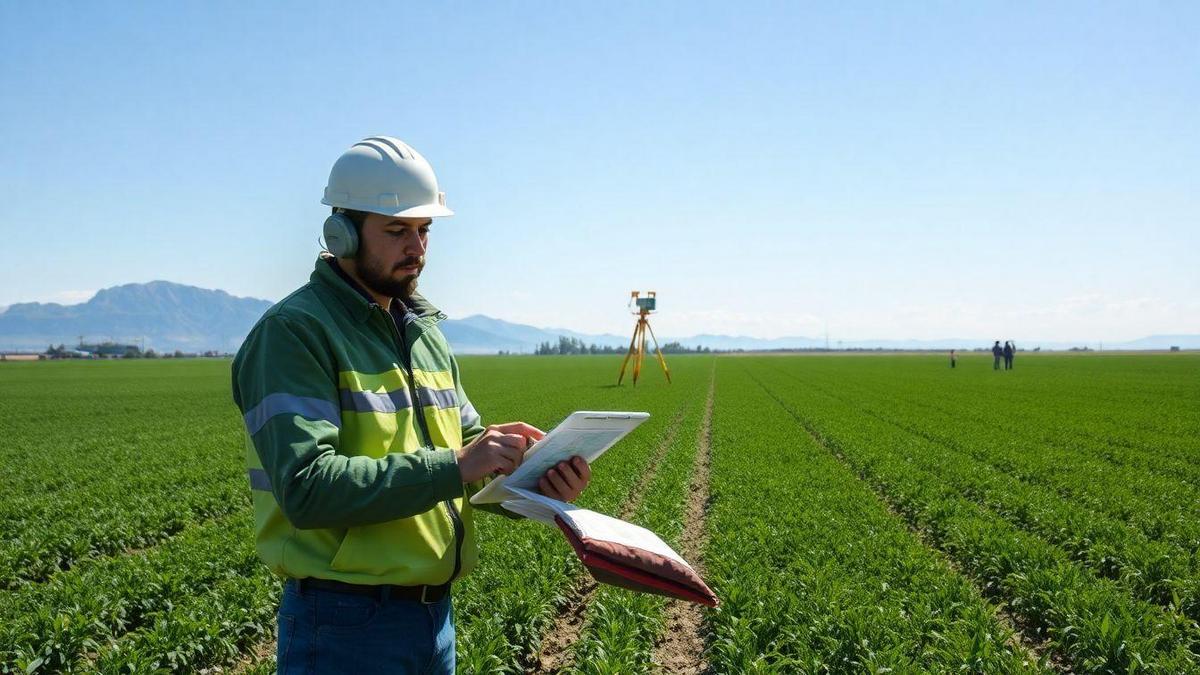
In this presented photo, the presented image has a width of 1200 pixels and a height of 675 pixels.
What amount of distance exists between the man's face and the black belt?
918mm

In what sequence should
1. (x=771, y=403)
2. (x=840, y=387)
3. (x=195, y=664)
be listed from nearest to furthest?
(x=195, y=664)
(x=771, y=403)
(x=840, y=387)

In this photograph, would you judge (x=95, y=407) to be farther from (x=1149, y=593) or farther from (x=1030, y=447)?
(x=1149, y=593)

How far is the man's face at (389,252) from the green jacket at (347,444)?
0.27ft

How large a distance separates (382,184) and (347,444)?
0.82 m

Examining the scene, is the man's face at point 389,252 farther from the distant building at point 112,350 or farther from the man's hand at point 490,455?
the distant building at point 112,350

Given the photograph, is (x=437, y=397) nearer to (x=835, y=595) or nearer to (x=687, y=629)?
(x=687, y=629)

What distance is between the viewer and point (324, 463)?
2051 mm

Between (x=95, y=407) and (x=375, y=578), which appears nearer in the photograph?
(x=375, y=578)

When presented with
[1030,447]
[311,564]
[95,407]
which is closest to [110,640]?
[311,564]

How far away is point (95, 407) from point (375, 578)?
38.8 metres

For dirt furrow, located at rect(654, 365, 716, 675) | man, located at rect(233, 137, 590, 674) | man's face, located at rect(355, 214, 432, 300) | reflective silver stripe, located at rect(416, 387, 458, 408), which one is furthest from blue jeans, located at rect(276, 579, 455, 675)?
dirt furrow, located at rect(654, 365, 716, 675)

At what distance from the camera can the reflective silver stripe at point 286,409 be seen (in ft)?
6.98

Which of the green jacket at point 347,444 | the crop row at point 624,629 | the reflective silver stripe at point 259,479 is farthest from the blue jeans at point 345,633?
the crop row at point 624,629

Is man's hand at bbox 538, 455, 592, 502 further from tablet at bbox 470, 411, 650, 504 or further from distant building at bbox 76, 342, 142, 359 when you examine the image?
distant building at bbox 76, 342, 142, 359
